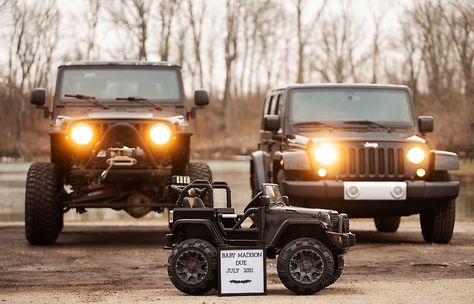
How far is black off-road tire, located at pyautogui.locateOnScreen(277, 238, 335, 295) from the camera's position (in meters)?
10.1

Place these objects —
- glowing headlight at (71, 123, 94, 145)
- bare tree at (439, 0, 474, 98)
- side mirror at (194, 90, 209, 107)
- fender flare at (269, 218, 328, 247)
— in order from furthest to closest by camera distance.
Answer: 1. bare tree at (439, 0, 474, 98)
2. side mirror at (194, 90, 209, 107)
3. glowing headlight at (71, 123, 94, 145)
4. fender flare at (269, 218, 328, 247)

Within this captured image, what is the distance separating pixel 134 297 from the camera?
399 inches

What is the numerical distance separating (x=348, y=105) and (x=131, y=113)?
291 cm

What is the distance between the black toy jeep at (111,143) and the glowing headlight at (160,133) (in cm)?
1

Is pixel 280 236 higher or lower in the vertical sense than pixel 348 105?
lower

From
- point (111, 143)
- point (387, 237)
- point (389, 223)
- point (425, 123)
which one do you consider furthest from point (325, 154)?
point (389, 223)

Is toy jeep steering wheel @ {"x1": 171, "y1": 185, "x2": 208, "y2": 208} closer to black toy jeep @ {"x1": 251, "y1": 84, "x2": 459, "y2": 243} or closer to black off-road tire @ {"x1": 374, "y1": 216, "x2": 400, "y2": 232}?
black toy jeep @ {"x1": 251, "y1": 84, "x2": 459, "y2": 243}

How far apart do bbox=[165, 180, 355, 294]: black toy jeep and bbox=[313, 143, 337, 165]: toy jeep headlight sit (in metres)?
5.14

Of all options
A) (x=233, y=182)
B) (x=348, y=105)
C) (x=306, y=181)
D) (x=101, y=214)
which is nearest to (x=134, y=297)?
(x=306, y=181)

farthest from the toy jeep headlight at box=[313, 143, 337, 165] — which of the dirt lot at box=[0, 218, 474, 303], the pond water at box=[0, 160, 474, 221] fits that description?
the pond water at box=[0, 160, 474, 221]

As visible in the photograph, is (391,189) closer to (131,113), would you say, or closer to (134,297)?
(131,113)

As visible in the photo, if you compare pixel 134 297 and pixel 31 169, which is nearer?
pixel 134 297

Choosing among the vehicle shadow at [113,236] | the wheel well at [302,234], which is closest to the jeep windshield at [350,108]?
the vehicle shadow at [113,236]

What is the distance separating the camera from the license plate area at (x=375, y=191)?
15.8 metres
